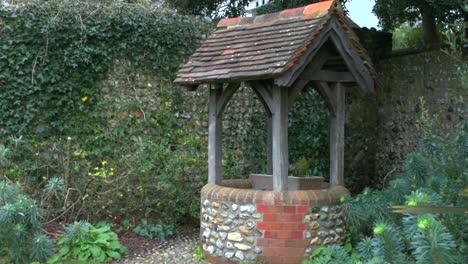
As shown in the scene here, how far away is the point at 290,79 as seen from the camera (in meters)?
5.37

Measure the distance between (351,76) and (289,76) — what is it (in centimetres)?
121

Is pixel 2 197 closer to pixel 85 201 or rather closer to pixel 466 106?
pixel 85 201

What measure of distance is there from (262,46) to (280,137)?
1.04 metres

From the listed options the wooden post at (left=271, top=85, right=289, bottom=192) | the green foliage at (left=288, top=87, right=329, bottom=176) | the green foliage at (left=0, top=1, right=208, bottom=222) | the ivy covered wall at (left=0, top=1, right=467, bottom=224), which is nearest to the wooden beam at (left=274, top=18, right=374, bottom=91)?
the wooden post at (left=271, top=85, right=289, bottom=192)

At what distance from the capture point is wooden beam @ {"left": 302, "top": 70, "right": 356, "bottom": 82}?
5880 mm

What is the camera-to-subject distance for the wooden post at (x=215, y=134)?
6.35 meters

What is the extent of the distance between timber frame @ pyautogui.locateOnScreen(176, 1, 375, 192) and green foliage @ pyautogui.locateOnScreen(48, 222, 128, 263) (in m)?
1.47

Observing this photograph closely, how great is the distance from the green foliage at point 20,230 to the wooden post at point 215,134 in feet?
6.64

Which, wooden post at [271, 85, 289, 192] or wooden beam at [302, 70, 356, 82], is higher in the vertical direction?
wooden beam at [302, 70, 356, 82]

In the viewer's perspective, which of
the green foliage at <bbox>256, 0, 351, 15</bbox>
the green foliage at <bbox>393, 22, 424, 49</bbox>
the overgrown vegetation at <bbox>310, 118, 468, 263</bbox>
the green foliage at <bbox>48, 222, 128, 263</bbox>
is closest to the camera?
the overgrown vegetation at <bbox>310, 118, 468, 263</bbox>

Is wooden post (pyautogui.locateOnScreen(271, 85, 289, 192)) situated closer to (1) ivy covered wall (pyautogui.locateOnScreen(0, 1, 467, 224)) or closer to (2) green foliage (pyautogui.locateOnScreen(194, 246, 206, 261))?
(2) green foliage (pyautogui.locateOnScreen(194, 246, 206, 261))

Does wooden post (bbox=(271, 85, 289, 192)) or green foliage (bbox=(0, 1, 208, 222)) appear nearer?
wooden post (bbox=(271, 85, 289, 192))

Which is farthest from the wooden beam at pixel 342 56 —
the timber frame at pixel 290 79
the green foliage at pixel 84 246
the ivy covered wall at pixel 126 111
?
the green foliage at pixel 84 246

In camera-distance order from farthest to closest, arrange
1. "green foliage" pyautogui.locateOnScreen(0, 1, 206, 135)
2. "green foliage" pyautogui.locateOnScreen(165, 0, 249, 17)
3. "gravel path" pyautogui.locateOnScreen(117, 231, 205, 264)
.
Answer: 1. "green foliage" pyautogui.locateOnScreen(165, 0, 249, 17)
2. "green foliage" pyautogui.locateOnScreen(0, 1, 206, 135)
3. "gravel path" pyautogui.locateOnScreen(117, 231, 205, 264)
